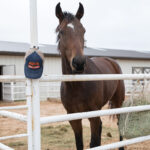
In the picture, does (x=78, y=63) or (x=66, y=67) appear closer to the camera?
(x=78, y=63)

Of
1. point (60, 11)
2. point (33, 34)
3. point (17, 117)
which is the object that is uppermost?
point (60, 11)

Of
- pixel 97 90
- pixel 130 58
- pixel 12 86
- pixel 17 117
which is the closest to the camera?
pixel 17 117

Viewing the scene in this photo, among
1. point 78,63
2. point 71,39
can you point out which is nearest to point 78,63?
point 78,63

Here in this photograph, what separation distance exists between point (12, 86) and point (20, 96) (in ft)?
3.13

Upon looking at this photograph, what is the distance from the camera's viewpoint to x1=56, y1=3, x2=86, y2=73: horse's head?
210cm

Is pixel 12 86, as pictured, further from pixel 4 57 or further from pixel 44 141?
pixel 44 141

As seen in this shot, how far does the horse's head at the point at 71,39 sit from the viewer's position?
2.10 meters

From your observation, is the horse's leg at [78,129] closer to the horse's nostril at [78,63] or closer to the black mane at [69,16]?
the horse's nostril at [78,63]

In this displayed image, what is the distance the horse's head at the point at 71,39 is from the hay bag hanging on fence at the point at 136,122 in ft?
2.85

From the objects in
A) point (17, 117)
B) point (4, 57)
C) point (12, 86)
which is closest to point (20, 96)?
point (12, 86)

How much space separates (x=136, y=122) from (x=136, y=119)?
1.7 inches

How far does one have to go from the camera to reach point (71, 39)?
2.37m

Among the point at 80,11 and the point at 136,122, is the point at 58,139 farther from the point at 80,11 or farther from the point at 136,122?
the point at 80,11

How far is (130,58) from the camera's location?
18203mm
